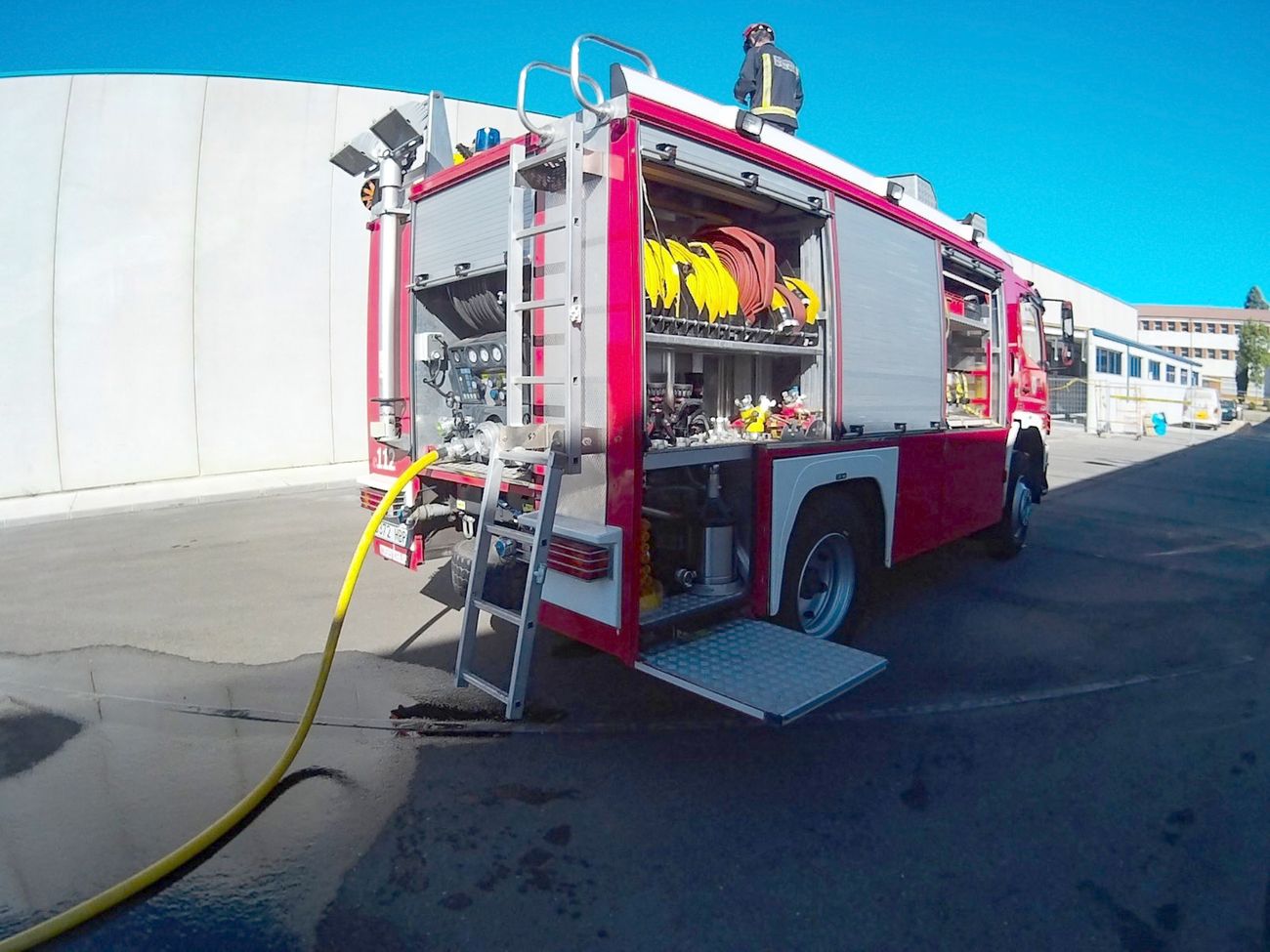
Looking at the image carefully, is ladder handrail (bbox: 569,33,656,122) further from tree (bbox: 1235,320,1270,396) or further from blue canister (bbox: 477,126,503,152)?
tree (bbox: 1235,320,1270,396)

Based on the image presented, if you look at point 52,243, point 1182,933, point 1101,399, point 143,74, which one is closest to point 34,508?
point 52,243

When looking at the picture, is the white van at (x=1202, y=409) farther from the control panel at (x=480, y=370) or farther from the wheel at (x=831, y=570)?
the control panel at (x=480, y=370)

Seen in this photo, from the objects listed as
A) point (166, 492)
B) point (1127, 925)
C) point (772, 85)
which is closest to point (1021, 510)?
point (772, 85)

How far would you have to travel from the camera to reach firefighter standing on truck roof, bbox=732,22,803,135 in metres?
5.45

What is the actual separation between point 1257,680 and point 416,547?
15.9 ft

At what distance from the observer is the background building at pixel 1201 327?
7850cm

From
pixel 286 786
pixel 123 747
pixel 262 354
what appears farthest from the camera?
pixel 262 354

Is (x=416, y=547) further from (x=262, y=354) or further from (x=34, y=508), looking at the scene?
(x=262, y=354)

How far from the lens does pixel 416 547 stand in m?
4.59

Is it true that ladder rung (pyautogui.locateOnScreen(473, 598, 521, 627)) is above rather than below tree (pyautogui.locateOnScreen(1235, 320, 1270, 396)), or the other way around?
below

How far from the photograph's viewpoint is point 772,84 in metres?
5.48

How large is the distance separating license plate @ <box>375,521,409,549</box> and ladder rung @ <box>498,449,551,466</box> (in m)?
1.24

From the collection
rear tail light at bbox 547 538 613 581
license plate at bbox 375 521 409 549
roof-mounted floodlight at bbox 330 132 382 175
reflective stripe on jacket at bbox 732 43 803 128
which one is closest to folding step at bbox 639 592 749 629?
rear tail light at bbox 547 538 613 581

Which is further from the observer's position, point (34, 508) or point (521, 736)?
point (34, 508)
